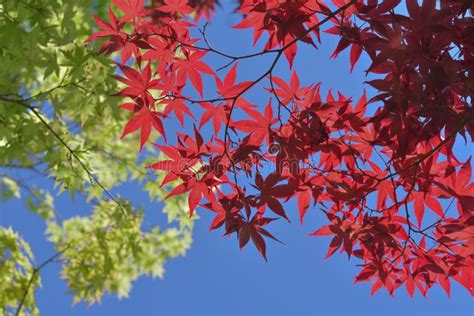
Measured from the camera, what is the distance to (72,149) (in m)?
2.69

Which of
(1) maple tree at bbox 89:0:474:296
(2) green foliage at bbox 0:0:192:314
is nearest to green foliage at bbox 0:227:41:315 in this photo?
(2) green foliage at bbox 0:0:192:314

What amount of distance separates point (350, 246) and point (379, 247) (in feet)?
0.33

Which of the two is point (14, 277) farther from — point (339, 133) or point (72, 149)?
point (339, 133)

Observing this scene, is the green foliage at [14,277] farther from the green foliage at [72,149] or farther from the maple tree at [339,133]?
the maple tree at [339,133]

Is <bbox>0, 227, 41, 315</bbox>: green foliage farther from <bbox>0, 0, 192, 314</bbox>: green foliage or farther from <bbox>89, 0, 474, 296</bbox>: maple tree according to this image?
<bbox>89, 0, 474, 296</bbox>: maple tree

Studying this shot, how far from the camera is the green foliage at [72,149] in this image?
1.95 metres

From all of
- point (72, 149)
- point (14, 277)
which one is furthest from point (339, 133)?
point (14, 277)

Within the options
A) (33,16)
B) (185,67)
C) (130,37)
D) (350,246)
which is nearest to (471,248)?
(350,246)

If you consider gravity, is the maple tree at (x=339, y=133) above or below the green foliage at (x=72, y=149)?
below

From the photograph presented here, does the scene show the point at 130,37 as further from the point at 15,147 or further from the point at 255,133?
the point at 15,147

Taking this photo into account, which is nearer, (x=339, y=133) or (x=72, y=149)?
(x=339, y=133)

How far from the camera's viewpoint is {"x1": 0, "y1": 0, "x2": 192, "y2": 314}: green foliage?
1.95m

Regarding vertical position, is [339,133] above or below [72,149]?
below

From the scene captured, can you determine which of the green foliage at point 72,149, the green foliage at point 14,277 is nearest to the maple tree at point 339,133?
the green foliage at point 72,149
